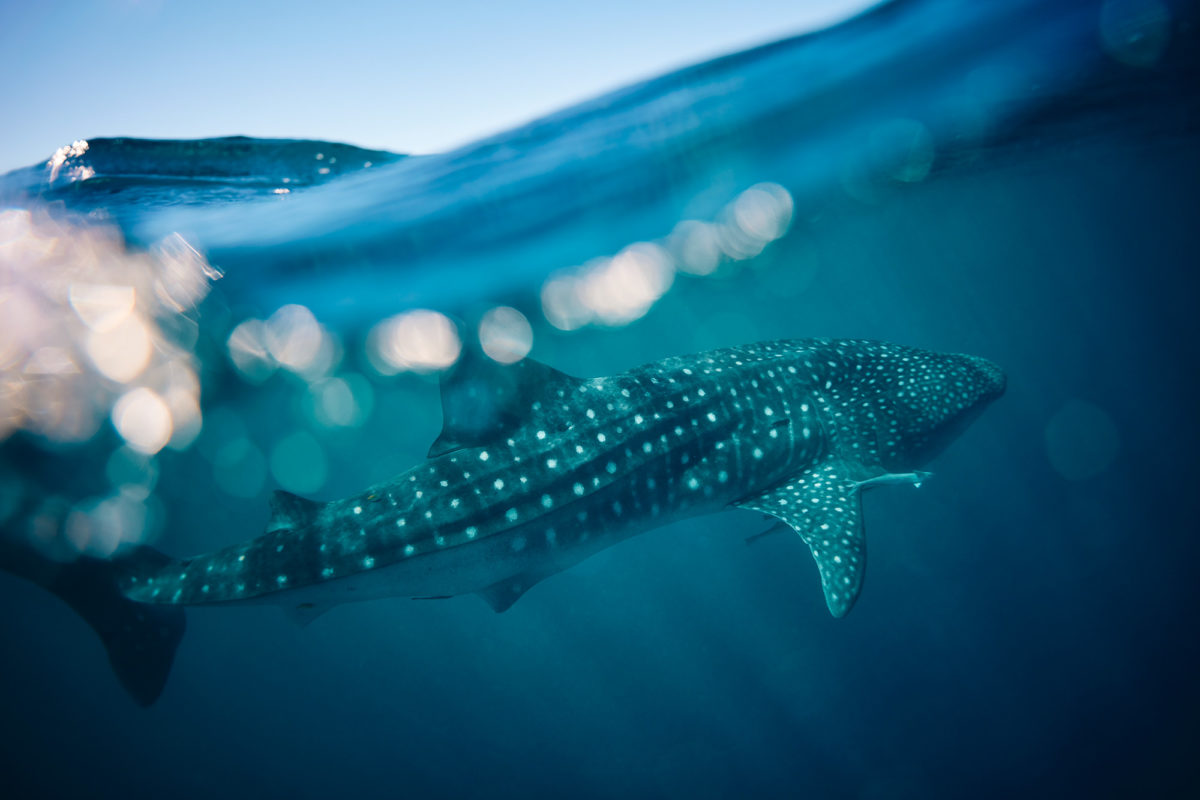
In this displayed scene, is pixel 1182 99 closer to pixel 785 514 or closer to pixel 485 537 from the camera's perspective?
pixel 785 514

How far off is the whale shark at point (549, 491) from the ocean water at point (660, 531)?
2.19 feet

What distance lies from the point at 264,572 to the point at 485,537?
5.31 ft

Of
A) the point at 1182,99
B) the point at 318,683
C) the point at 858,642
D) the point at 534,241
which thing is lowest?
the point at 858,642

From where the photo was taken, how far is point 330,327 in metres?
16.3

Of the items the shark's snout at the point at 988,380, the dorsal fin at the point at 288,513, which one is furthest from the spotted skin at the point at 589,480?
the shark's snout at the point at 988,380

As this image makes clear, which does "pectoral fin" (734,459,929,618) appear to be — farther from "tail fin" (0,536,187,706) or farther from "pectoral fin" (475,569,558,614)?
"tail fin" (0,536,187,706)

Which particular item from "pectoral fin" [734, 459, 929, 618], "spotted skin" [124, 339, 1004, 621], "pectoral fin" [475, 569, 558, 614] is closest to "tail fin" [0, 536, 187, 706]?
"spotted skin" [124, 339, 1004, 621]

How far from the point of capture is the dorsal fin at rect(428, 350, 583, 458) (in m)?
4.23

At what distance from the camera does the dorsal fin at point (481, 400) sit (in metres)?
4.23

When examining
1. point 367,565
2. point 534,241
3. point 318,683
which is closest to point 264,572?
point 367,565

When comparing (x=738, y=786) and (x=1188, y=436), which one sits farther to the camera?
(x=1188, y=436)

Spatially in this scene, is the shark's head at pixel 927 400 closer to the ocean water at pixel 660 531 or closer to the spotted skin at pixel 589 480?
the spotted skin at pixel 589 480

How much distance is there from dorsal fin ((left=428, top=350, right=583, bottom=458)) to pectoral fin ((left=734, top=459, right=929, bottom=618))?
273cm

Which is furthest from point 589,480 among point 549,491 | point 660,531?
point 660,531
